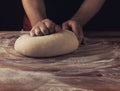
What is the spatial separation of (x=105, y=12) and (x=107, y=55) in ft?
2.03

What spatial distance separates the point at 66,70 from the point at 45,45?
0.37 ft

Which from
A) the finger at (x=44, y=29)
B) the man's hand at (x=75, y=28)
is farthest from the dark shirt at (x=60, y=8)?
the finger at (x=44, y=29)

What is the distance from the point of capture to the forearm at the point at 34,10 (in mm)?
915

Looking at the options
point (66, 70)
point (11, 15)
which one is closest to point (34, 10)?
point (66, 70)

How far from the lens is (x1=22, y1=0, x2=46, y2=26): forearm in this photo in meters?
0.92

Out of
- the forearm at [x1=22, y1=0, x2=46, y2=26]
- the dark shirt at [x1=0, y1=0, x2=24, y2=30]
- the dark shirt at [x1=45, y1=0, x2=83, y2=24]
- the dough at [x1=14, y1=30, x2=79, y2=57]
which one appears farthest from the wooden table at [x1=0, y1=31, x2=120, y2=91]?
the dark shirt at [x1=0, y1=0, x2=24, y2=30]

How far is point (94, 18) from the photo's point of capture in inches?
49.5

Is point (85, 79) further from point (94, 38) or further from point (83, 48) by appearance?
point (94, 38)

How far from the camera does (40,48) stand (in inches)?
27.5

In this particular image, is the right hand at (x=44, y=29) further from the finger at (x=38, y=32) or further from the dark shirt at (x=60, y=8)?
the dark shirt at (x=60, y=8)

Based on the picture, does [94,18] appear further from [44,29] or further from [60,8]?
[44,29]

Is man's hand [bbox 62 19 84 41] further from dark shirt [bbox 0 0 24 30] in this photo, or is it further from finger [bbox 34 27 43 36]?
dark shirt [bbox 0 0 24 30]

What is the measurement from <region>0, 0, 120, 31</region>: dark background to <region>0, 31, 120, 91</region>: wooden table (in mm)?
479

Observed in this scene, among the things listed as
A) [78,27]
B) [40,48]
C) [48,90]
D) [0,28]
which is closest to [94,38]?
[78,27]
